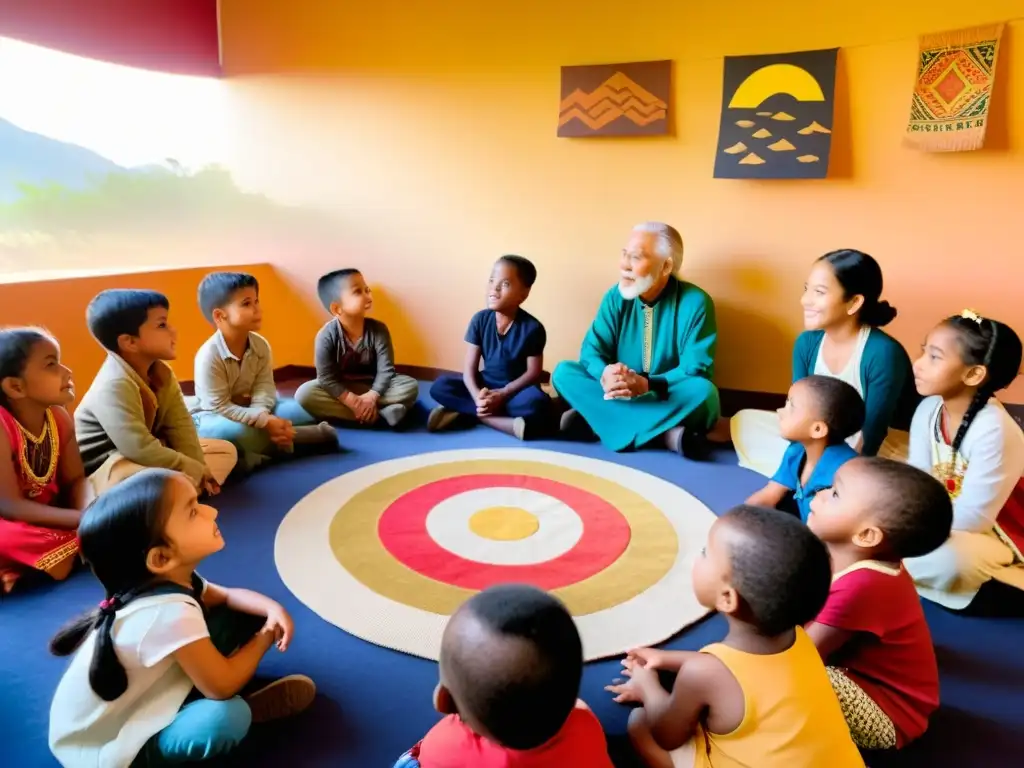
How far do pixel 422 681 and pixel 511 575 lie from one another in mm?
510

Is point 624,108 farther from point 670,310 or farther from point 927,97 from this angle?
point 927,97

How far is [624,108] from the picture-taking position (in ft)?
12.4

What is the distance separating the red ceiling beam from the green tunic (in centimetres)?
309

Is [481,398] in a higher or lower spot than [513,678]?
lower

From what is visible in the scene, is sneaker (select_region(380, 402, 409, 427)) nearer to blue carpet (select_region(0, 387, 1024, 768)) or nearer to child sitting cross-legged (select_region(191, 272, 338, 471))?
child sitting cross-legged (select_region(191, 272, 338, 471))

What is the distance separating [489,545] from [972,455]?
5.12 ft

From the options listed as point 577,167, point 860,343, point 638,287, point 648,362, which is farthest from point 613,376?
point 577,167

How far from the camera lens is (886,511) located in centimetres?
147

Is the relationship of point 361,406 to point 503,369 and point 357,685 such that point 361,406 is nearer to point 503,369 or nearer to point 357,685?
point 503,369

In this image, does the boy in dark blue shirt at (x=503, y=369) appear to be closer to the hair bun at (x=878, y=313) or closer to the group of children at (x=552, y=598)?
the group of children at (x=552, y=598)

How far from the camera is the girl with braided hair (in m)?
2.02

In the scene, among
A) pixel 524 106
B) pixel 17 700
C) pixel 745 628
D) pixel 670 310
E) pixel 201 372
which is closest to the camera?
pixel 745 628

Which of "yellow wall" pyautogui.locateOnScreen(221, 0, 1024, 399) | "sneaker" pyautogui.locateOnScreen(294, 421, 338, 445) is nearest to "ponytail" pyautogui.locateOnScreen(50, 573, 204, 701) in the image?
"sneaker" pyautogui.locateOnScreen(294, 421, 338, 445)

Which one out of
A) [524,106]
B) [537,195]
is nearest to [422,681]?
[537,195]
